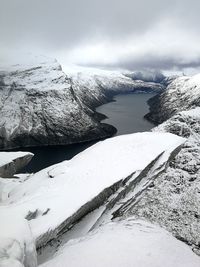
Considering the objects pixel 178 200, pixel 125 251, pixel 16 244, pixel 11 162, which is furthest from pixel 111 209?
pixel 11 162

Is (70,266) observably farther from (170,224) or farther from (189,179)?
(189,179)

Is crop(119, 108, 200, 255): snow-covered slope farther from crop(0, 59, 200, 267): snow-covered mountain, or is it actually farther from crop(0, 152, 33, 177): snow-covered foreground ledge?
crop(0, 152, 33, 177): snow-covered foreground ledge

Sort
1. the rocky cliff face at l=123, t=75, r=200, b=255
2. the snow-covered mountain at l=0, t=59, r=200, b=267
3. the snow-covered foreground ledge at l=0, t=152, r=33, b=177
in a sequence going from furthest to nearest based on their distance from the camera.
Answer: the snow-covered foreground ledge at l=0, t=152, r=33, b=177 → the rocky cliff face at l=123, t=75, r=200, b=255 → the snow-covered mountain at l=0, t=59, r=200, b=267

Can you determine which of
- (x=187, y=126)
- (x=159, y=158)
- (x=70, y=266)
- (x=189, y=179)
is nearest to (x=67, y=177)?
(x=159, y=158)

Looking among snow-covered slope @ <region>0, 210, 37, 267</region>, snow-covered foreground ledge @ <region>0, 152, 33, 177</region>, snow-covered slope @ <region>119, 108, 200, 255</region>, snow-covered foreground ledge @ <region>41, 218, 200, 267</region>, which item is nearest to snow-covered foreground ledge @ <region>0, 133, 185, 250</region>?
snow-covered foreground ledge @ <region>41, 218, 200, 267</region>

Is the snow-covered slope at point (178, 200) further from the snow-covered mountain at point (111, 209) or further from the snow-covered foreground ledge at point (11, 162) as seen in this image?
the snow-covered foreground ledge at point (11, 162)

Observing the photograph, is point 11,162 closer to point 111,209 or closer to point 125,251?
point 111,209
